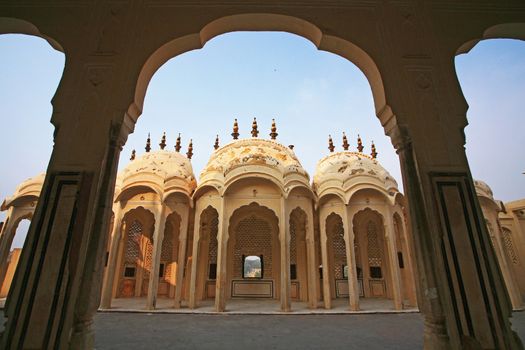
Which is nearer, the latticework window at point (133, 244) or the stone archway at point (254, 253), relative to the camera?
the stone archway at point (254, 253)

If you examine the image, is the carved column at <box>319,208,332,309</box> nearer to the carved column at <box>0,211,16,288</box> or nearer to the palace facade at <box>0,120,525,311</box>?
the palace facade at <box>0,120,525,311</box>

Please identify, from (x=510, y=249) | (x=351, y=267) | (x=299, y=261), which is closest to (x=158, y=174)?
(x=299, y=261)

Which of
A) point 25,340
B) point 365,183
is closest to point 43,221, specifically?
point 25,340

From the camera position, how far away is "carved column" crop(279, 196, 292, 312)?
1065 cm

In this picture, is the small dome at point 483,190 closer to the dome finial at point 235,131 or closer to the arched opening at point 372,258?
the arched opening at point 372,258

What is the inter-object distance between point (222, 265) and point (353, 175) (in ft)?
22.2

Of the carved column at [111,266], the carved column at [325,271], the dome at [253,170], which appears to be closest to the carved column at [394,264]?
the carved column at [325,271]

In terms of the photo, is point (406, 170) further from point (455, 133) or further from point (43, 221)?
point (43, 221)

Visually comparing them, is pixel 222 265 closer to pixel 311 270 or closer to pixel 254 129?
pixel 311 270

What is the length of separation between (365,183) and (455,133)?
30.6 feet

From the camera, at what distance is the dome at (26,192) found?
13.0 metres

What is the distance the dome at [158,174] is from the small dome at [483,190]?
40.4ft

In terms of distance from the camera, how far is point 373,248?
16547 millimetres

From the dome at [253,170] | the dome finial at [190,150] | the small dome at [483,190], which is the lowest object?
the small dome at [483,190]
